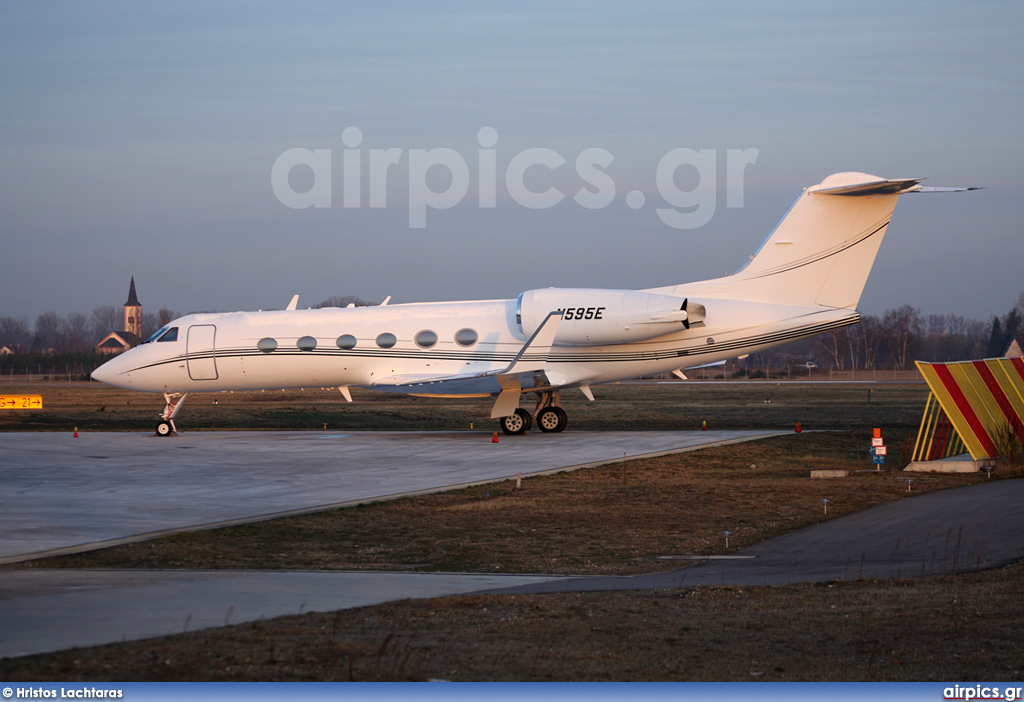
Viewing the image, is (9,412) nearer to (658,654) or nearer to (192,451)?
(192,451)

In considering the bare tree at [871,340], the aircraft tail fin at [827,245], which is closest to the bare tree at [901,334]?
the bare tree at [871,340]

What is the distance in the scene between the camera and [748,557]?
10.6 metres

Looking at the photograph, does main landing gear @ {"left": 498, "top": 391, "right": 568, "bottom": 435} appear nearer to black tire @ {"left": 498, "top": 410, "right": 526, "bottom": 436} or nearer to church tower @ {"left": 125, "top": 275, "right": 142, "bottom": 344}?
black tire @ {"left": 498, "top": 410, "right": 526, "bottom": 436}

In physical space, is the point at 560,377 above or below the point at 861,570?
above

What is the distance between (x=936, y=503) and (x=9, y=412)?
35673 mm

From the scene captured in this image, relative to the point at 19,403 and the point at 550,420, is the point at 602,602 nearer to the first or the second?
the point at 550,420

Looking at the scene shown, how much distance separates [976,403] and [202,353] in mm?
18423

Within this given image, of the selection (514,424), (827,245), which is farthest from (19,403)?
(827,245)

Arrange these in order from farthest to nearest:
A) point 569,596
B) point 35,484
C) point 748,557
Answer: point 35,484
point 748,557
point 569,596

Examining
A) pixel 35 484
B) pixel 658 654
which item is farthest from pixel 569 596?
pixel 35 484

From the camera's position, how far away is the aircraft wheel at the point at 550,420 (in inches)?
997

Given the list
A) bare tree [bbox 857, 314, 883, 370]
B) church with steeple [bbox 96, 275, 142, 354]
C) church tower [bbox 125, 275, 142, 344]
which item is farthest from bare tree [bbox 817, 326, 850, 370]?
church tower [bbox 125, 275, 142, 344]

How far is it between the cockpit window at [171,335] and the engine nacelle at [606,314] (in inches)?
371

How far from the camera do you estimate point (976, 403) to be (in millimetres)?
18641
